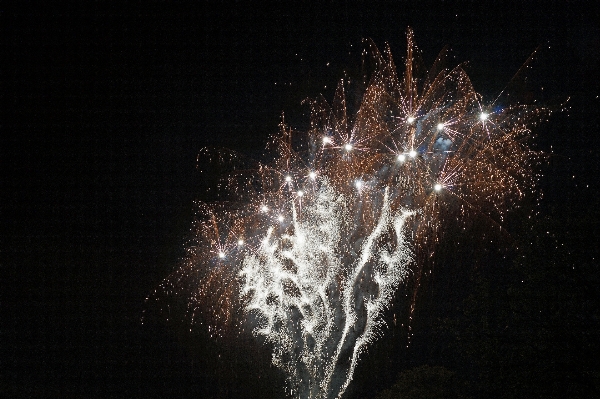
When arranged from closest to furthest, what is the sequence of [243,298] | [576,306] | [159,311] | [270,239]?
1. [576,306]
2. [270,239]
3. [243,298]
4. [159,311]

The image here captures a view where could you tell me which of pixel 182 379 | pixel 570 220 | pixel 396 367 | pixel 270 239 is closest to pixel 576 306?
pixel 570 220

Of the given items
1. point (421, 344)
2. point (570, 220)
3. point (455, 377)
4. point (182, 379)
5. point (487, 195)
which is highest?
point (487, 195)

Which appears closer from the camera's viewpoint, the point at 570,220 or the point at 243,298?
the point at 570,220

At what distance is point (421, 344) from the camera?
882 cm

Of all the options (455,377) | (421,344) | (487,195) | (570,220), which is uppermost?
(487,195)

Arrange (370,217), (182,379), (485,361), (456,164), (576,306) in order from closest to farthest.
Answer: (576,306)
(485,361)
(456,164)
(370,217)
(182,379)

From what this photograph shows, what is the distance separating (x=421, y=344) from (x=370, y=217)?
8.36ft

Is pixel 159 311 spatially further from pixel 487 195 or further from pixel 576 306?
pixel 576 306

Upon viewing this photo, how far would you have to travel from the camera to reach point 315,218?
31.1 feet

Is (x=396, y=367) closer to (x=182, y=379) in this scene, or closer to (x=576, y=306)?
(x=576, y=306)

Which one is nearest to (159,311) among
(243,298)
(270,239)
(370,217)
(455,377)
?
(243,298)

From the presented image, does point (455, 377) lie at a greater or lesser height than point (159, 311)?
lesser

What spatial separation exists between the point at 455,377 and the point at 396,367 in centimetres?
170

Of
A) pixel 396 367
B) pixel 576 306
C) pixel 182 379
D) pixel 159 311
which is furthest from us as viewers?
pixel 159 311
